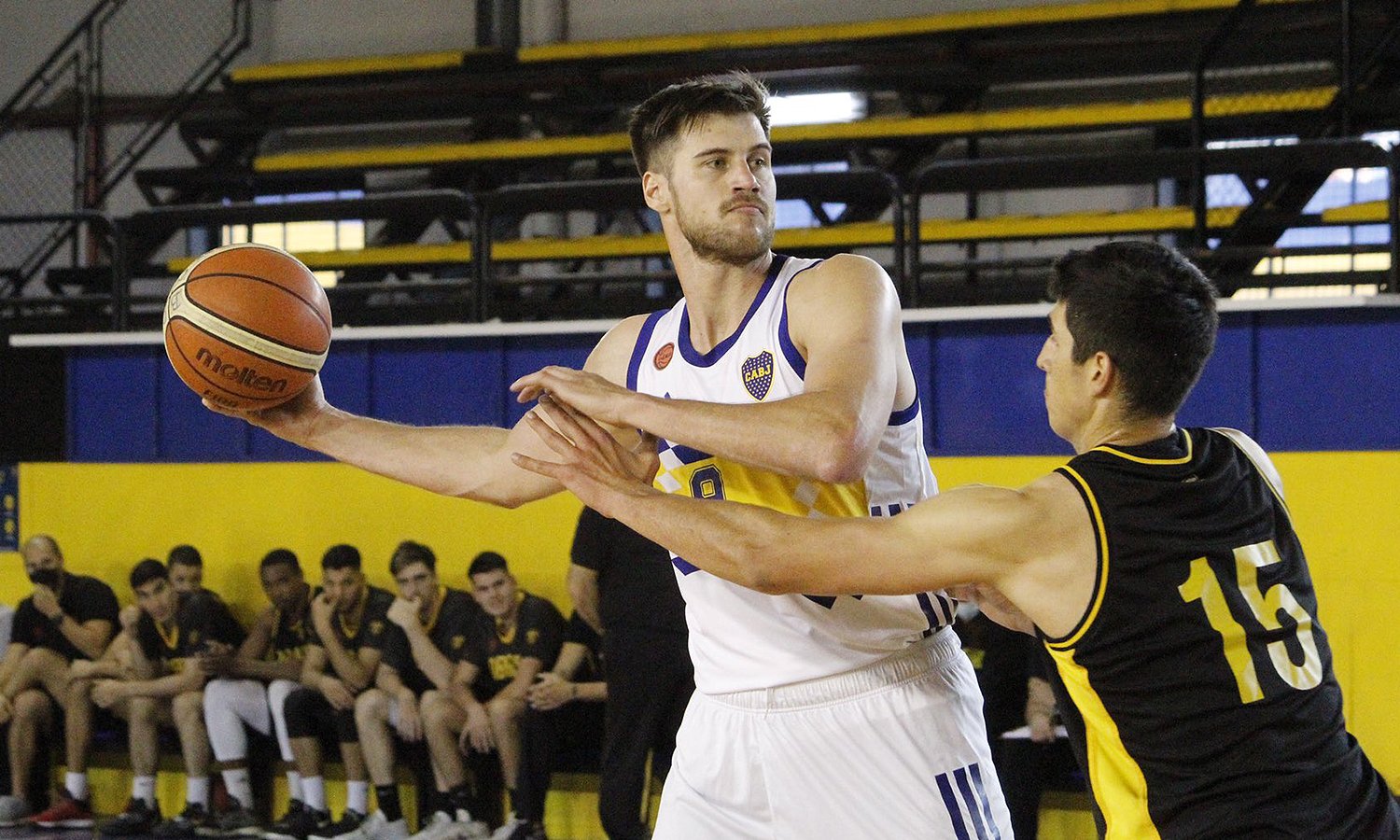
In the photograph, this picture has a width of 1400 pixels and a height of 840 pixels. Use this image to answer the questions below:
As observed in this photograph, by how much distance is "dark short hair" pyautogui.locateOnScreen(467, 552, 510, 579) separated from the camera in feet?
22.1

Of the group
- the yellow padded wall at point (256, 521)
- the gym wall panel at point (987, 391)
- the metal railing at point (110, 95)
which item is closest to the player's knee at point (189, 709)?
the yellow padded wall at point (256, 521)

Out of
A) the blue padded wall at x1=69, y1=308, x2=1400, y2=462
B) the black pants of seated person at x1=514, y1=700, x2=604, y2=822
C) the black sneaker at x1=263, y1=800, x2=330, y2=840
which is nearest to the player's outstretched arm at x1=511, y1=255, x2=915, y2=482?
the black pants of seated person at x1=514, y1=700, x2=604, y2=822

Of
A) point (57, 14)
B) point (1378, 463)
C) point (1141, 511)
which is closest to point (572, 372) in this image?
point (1141, 511)

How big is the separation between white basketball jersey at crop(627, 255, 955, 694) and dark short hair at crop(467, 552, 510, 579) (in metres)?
3.64

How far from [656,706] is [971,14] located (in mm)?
6822

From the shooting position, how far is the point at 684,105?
127 inches

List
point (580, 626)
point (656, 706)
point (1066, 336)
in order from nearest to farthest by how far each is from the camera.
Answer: point (1066, 336) → point (656, 706) → point (580, 626)

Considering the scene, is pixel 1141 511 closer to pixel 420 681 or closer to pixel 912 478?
pixel 912 478

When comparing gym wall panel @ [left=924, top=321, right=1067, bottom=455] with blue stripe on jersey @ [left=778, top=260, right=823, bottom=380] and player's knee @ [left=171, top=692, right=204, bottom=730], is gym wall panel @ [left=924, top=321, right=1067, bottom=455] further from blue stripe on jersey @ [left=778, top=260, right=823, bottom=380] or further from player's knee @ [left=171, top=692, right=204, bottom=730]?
blue stripe on jersey @ [left=778, top=260, right=823, bottom=380]

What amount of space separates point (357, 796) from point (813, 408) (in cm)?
484

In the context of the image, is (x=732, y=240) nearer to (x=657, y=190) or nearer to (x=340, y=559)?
(x=657, y=190)

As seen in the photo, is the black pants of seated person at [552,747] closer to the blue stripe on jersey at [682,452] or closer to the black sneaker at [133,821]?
the black sneaker at [133,821]

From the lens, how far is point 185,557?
7.49m

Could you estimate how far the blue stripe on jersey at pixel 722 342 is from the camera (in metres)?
3.12
